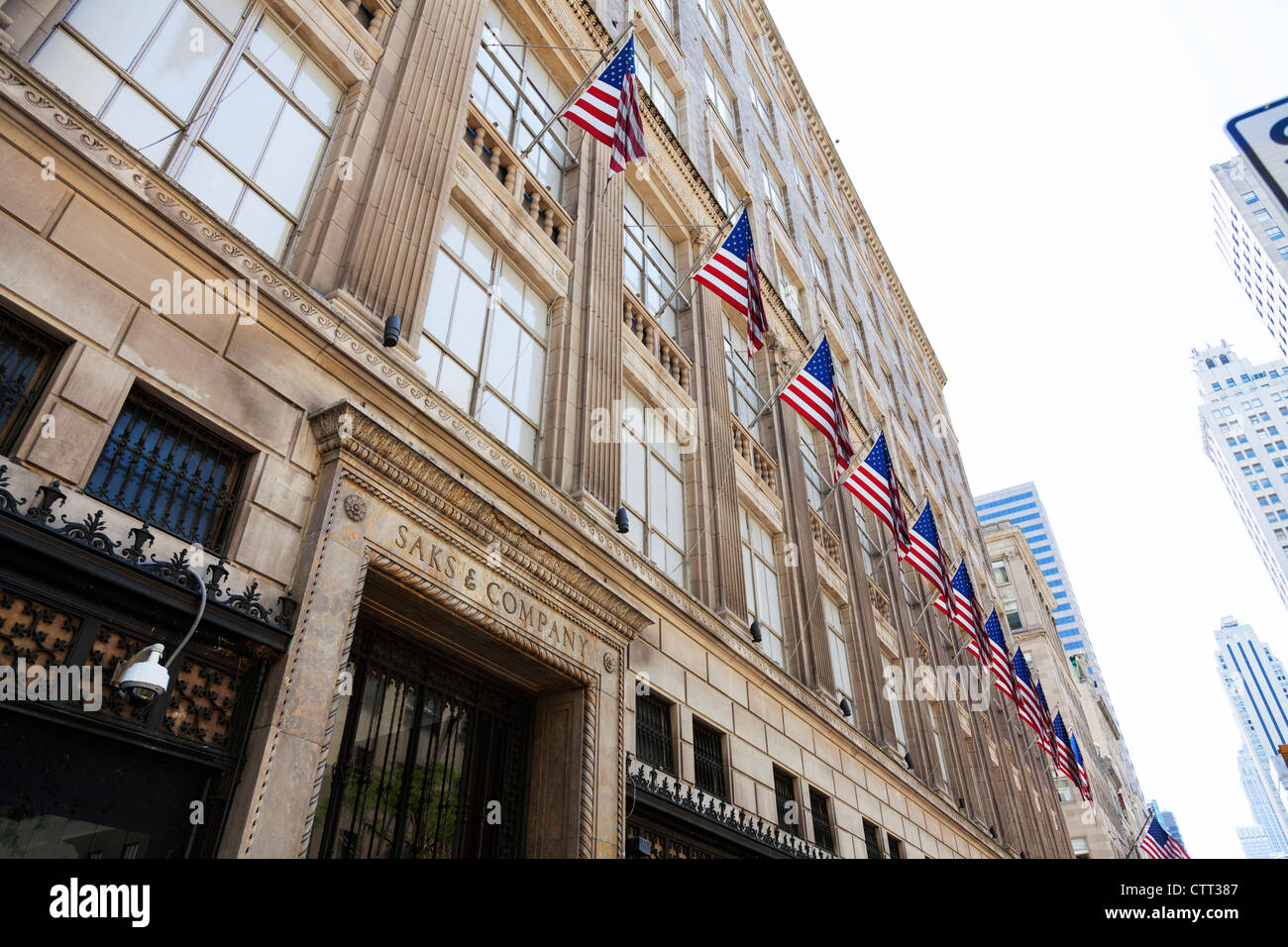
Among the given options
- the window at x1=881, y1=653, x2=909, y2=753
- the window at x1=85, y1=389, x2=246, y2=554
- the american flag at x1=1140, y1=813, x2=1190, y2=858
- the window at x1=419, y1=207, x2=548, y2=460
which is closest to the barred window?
the window at x1=881, y1=653, x2=909, y2=753

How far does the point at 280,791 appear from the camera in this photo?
6.18 metres

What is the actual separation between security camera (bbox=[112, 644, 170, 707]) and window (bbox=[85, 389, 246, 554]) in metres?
1.12

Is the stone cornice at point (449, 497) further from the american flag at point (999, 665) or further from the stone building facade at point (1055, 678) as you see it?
the stone building facade at point (1055, 678)

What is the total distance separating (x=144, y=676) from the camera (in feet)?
18.0

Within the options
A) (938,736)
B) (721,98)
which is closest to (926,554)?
(938,736)

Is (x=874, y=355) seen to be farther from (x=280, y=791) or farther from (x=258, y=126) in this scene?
(x=280, y=791)

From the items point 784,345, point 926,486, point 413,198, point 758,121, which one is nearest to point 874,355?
point 926,486

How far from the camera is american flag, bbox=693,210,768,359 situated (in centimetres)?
1596

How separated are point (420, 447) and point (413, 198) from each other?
358 cm

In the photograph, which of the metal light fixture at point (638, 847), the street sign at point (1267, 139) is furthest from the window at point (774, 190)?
the street sign at point (1267, 139)

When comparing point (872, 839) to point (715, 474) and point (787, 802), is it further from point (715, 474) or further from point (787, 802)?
point (715, 474)

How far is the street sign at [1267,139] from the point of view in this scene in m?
3.54

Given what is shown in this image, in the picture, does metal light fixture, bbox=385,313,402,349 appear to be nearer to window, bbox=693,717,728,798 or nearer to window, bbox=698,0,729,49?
window, bbox=693,717,728,798

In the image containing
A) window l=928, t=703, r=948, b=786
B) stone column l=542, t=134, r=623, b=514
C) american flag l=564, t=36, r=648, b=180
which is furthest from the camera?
window l=928, t=703, r=948, b=786
